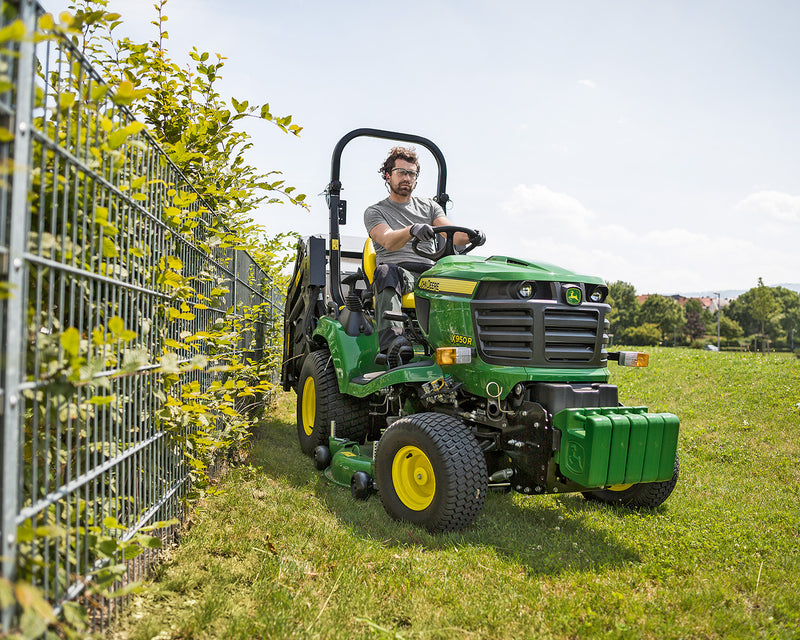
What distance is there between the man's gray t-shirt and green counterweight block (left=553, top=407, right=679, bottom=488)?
190cm

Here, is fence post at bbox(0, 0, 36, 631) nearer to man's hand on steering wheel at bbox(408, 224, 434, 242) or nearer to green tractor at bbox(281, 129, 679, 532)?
green tractor at bbox(281, 129, 679, 532)

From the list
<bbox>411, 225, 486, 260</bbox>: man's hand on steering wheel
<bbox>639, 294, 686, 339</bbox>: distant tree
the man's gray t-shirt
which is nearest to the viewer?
<bbox>411, 225, 486, 260</bbox>: man's hand on steering wheel

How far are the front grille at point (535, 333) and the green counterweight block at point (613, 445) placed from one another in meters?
0.39

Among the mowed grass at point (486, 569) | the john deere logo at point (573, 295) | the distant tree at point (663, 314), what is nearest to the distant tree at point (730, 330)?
the distant tree at point (663, 314)

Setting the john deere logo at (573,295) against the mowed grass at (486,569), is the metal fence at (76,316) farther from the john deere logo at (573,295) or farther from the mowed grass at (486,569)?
the john deere logo at (573,295)

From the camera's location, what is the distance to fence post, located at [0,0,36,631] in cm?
140

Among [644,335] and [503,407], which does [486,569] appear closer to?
Result: [503,407]

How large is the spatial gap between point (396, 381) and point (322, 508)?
891 mm

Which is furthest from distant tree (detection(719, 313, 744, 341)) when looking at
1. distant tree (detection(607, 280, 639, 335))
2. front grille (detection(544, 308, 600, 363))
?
front grille (detection(544, 308, 600, 363))

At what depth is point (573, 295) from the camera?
11.7 ft

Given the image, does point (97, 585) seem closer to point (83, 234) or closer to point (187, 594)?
point (187, 594)

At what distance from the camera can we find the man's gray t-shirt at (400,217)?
185 inches

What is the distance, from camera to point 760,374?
8.57 metres

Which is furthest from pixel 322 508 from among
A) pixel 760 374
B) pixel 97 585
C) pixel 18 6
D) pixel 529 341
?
pixel 760 374
